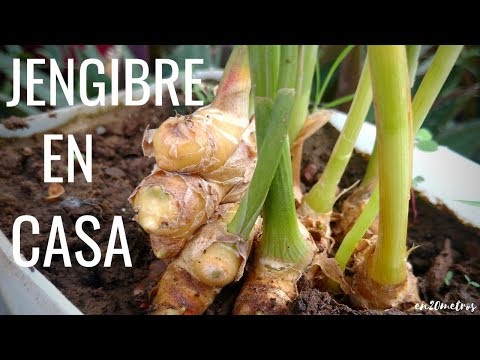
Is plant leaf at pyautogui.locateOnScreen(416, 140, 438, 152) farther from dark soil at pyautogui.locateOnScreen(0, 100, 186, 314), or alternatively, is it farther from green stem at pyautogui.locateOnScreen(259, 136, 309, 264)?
dark soil at pyautogui.locateOnScreen(0, 100, 186, 314)

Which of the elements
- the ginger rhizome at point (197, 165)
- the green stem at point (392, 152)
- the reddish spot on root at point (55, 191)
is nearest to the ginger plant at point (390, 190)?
the green stem at point (392, 152)

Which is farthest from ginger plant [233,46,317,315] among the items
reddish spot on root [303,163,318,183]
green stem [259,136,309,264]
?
reddish spot on root [303,163,318,183]

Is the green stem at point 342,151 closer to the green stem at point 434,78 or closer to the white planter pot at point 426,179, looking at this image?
the green stem at point 434,78

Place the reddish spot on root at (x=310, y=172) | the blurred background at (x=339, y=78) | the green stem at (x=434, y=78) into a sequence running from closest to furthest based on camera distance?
the green stem at (x=434, y=78) → the reddish spot on root at (x=310, y=172) → the blurred background at (x=339, y=78)
